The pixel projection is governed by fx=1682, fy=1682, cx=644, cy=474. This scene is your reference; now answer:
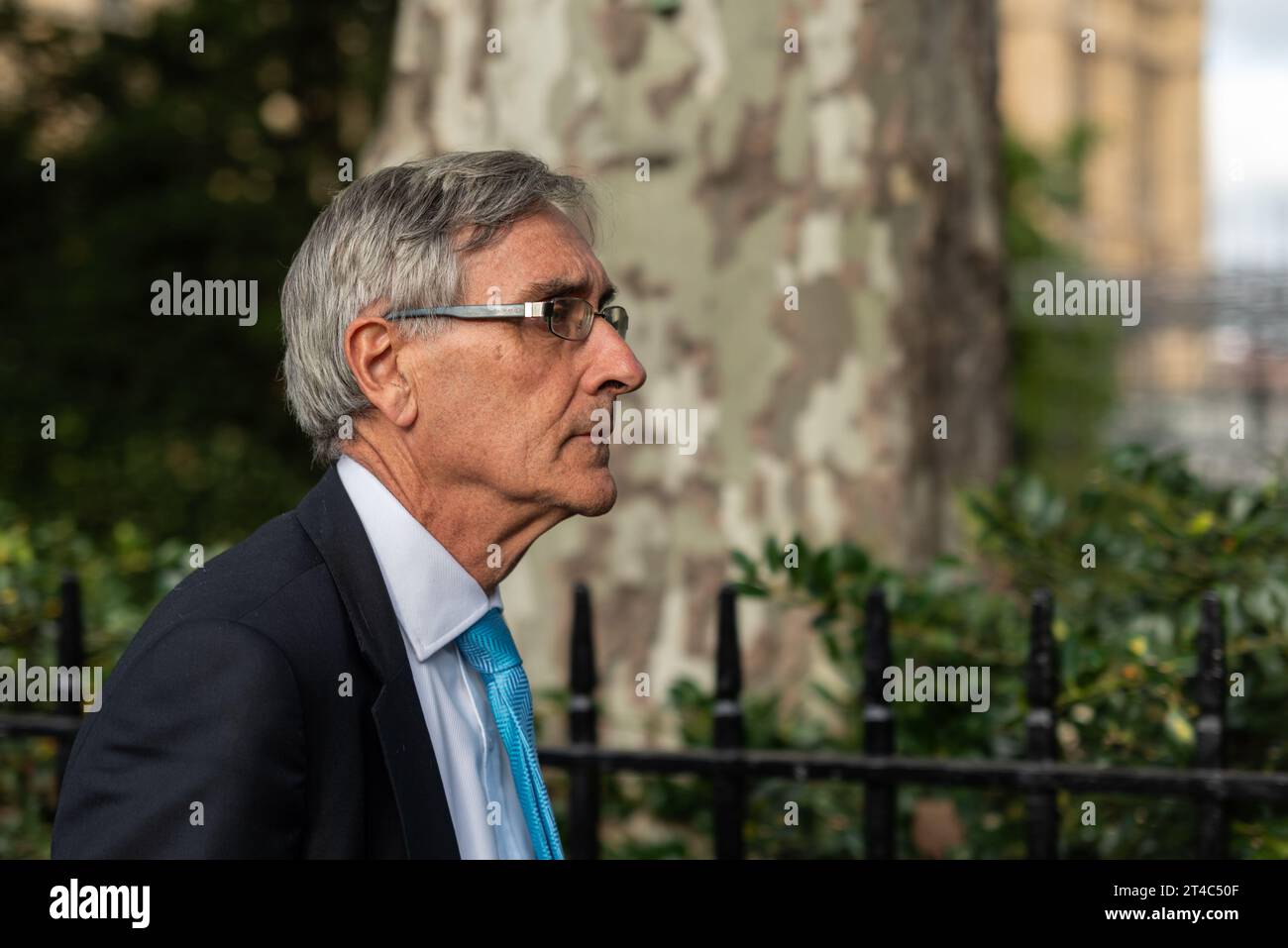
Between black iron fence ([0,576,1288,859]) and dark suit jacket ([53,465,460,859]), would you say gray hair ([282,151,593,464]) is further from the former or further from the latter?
black iron fence ([0,576,1288,859])

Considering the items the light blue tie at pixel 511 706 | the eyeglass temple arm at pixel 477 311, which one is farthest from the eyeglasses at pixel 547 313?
the light blue tie at pixel 511 706

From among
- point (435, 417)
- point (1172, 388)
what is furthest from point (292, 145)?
point (1172, 388)

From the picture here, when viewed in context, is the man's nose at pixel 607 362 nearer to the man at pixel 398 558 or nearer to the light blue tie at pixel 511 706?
the man at pixel 398 558

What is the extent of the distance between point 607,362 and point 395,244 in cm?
33

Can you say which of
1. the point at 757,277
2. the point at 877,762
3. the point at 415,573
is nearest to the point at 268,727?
the point at 415,573

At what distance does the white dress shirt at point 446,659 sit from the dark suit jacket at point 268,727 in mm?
48

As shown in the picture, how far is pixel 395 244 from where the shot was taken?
2.10 metres

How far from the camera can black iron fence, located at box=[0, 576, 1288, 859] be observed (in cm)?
293

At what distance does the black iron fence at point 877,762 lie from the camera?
2.93 metres

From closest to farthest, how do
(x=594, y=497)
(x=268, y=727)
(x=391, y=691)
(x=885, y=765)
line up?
(x=268, y=727), (x=391, y=691), (x=594, y=497), (x=885, y=765)

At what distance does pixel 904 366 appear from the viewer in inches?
187

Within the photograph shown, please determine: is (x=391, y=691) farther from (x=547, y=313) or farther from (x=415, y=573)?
(x=547, y=313)
